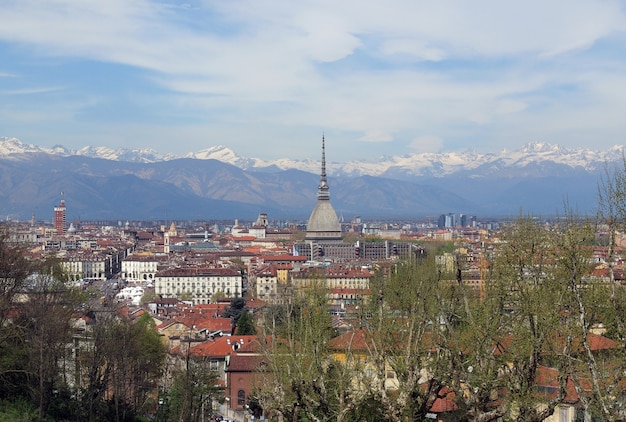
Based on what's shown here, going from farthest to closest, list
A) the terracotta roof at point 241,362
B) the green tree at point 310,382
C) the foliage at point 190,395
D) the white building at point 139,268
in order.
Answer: the white building at point 139,268, the terracotta roof at point 241,362, the foliage at point 190,395, the green tree at point 310,382

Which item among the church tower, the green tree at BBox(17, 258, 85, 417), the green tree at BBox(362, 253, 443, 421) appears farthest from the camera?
the church tower

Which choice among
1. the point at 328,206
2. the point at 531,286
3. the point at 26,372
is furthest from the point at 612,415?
the point at 328,206

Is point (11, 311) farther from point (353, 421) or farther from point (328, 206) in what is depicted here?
point (328, 206)

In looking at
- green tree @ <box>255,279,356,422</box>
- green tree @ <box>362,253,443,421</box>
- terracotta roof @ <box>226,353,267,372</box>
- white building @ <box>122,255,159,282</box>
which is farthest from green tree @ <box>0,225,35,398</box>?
white building @ <box>122,255,159,282</box>

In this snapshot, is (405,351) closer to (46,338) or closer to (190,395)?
(190,395)

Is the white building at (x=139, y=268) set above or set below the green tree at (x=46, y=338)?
below

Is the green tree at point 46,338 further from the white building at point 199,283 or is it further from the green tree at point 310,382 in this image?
the white building at point 199,283

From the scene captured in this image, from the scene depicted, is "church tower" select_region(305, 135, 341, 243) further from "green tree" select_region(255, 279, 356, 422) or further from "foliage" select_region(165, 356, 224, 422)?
"green tree" select_region(255, 279, 356, 422)

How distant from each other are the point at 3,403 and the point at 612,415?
520 inches

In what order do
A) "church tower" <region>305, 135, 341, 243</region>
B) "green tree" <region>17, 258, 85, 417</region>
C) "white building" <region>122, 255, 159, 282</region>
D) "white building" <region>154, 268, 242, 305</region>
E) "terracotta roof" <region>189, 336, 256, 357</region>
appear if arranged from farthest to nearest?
"church tower" <region>305, 135, 341, 243</region>
"white building" <region>122, 255, 159, 282</region>
"white building" <region>154, 268, 242, 305</region>
"terracotta roof" <region>189, 336, 256, 357</region>
"green tree" <region>17, 258, 85, 417</region>

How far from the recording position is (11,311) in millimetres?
23000

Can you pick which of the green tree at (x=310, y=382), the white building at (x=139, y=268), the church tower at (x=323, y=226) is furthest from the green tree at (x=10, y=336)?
the church tower at (x=323, y=226)

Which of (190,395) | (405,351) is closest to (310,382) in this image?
(405,351)

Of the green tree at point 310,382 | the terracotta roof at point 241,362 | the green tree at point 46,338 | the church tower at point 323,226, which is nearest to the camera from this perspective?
the green tree at point 310,382
